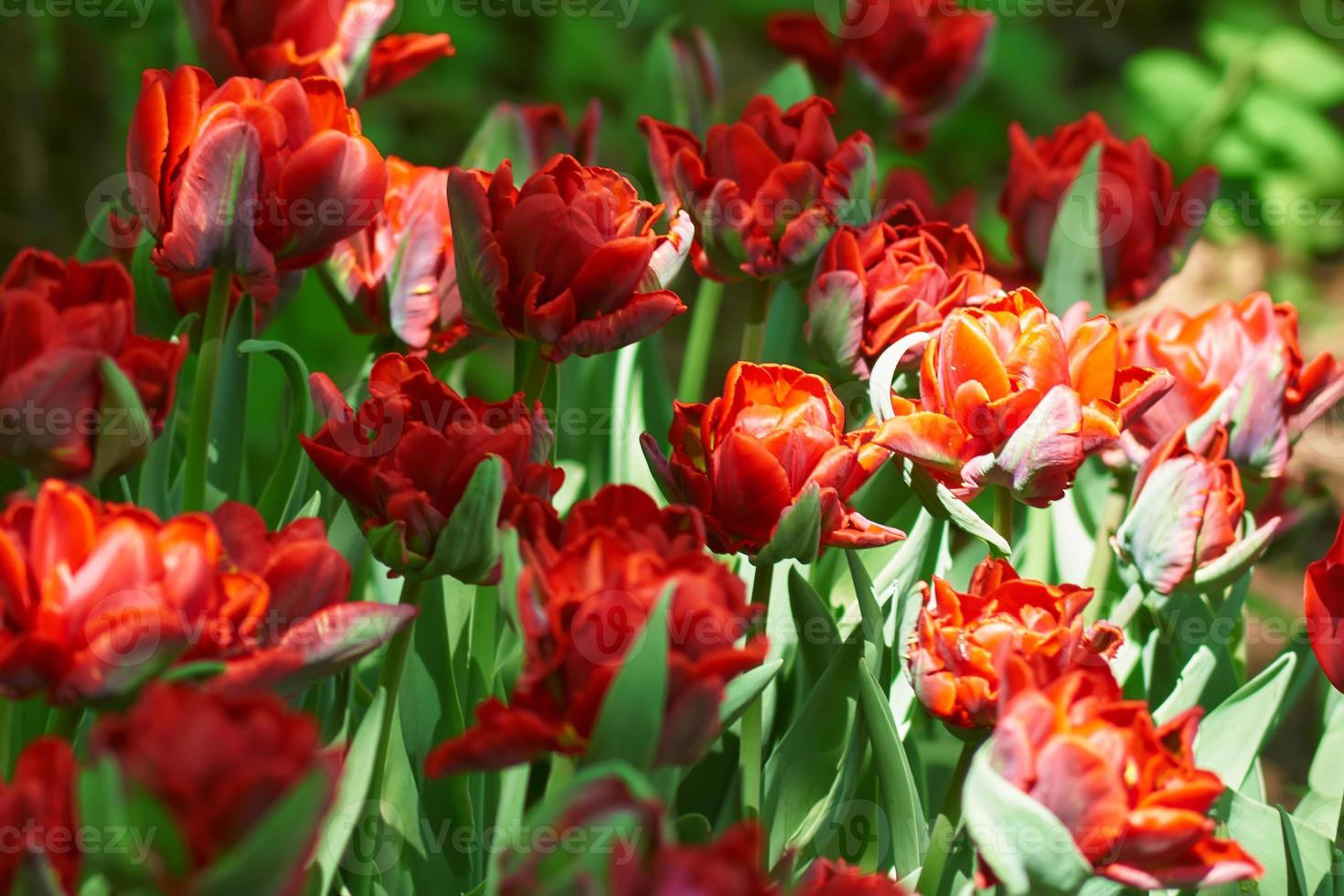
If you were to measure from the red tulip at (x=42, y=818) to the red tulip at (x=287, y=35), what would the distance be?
49cm

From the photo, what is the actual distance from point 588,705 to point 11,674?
0.17m

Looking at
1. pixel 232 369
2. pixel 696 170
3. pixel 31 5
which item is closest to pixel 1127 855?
pixel 696 170

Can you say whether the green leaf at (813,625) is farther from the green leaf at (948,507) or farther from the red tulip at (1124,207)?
the red tulip at (1124,207)

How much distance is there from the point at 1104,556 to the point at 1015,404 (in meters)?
0.20

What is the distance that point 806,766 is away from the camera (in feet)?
2.16

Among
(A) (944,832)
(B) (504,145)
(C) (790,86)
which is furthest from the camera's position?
(C) (790,86)

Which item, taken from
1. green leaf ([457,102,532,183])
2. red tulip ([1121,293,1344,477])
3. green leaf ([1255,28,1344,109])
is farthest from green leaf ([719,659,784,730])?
green leaf ([1255,28,1344,109])

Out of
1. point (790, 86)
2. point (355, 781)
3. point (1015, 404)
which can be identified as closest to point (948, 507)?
point (1015, 404)

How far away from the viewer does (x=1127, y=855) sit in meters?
0.46

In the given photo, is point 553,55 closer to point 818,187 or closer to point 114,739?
point 818,187

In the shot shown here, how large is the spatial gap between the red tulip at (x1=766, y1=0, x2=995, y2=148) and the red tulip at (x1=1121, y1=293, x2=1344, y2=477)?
320 mm

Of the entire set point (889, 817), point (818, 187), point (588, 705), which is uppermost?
point (818, 187)

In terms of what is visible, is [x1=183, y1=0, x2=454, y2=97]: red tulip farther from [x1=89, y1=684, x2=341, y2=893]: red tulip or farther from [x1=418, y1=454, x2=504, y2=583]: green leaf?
[x1=89, y1=684, x2=341, y2=893]: red tulip

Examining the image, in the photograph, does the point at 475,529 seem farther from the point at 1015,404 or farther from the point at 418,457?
the point at 1015,404
